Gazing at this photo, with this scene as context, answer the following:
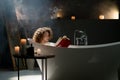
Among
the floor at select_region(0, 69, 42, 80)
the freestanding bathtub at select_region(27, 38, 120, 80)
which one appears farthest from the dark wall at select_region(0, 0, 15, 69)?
the freestanding bathtub at select_region(27, 38, 120, 80)

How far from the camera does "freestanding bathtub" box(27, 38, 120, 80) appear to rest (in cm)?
325

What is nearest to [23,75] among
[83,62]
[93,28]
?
[83,62]

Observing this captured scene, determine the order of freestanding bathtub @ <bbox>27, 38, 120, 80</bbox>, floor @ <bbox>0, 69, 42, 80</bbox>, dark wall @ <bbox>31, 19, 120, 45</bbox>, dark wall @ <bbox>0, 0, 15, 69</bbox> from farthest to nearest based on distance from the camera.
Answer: dark wall @ <bbox>31, 19, 120, 45</bbox> < dark wall @ <bbox>0, 0, 15, 69</bbox> < floor @ <bbox>0, 69, 42, 80</bbox> < freestanding bathtub @ <bbox>27, 38, 120, 80</bbox>

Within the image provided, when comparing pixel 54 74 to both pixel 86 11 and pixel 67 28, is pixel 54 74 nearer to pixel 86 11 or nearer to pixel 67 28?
pixel 67 28

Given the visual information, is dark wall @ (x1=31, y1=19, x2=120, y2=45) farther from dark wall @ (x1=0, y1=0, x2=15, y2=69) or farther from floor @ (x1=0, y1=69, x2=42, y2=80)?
floor @ (x1=0, y1=69, x2=42, y2=80)

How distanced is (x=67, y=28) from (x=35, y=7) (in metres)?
0.72

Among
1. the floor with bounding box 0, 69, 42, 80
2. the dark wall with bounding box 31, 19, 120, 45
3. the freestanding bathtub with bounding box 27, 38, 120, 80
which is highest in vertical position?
the dark wall with bounding box 31, 19, 120, 45

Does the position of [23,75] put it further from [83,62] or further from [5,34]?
[83,62]

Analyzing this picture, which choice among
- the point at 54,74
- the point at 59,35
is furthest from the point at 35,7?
the point at 54,74

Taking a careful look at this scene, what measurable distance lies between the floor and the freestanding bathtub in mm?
547

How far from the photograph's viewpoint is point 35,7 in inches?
204

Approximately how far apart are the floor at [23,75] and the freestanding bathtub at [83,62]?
21.5 inches

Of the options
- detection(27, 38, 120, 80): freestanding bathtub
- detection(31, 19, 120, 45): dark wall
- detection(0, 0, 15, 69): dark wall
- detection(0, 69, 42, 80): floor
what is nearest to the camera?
detection(27, 38, 120, 80): freestanding bathtub

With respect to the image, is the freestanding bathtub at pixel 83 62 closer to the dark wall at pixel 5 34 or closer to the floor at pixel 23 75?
the floor at pixel 23 75
